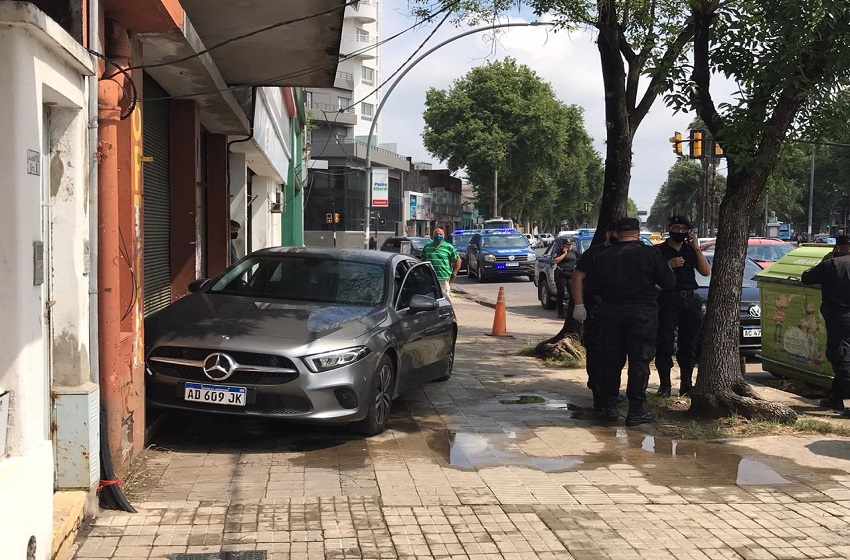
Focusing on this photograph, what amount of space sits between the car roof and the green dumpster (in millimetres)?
4390

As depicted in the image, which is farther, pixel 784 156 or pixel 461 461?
pixel 784 156

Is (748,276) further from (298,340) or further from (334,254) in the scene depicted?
(298,340)

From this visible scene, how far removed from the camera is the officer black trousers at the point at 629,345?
767cm

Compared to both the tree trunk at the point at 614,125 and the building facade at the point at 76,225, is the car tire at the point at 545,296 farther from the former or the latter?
the building facade at the point at 76,225

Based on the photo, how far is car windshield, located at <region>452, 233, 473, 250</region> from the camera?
4006cm

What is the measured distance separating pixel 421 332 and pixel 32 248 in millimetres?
4554

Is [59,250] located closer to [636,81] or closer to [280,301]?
[280,301]

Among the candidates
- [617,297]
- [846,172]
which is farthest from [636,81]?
[846,172]

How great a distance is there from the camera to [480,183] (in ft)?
192

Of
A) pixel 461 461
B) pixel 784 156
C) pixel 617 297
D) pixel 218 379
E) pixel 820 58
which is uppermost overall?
pixel 820 58

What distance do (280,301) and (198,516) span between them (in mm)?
2838

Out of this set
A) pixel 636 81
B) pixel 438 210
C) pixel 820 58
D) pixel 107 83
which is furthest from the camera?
pixel 438 210

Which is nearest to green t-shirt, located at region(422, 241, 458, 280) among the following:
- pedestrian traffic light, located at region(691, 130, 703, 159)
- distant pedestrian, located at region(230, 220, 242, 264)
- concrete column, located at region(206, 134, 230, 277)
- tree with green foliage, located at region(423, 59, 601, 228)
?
distant pedestrian, located at region(230, 220, 242, 264)

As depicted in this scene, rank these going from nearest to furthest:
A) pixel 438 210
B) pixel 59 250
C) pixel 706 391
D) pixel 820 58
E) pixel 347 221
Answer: pixel 59 250 < pixel 820 58 < pixel 706 391 < pixel 347 221 < pixel 438 210
